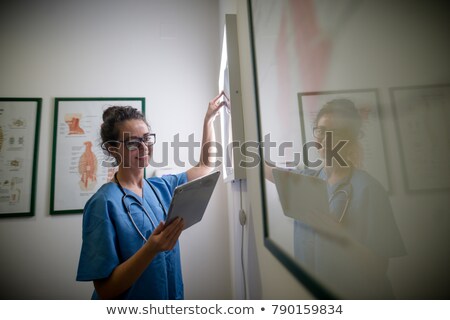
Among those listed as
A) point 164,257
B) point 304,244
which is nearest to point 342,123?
point 304,244

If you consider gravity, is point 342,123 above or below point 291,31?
below

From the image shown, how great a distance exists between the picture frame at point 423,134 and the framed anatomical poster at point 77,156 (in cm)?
161

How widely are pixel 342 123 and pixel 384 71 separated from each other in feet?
0.23

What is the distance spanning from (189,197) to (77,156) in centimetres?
127

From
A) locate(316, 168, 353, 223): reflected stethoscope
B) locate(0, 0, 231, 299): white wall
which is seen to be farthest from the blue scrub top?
locate(316, 168, 353, 223): reflected stethoscope

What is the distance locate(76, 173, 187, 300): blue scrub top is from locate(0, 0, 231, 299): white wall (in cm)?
66

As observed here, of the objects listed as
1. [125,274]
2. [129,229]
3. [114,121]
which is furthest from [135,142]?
[125,274]

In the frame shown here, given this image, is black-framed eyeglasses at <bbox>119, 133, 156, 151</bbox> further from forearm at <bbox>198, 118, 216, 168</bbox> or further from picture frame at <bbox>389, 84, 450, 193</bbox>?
picture frame at <bbox>389, 84, 450, 193</bbox>

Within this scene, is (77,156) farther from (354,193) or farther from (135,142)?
(354,193)

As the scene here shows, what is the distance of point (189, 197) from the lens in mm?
673

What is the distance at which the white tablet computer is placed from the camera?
24.1 inches

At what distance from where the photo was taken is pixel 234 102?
0.85m
